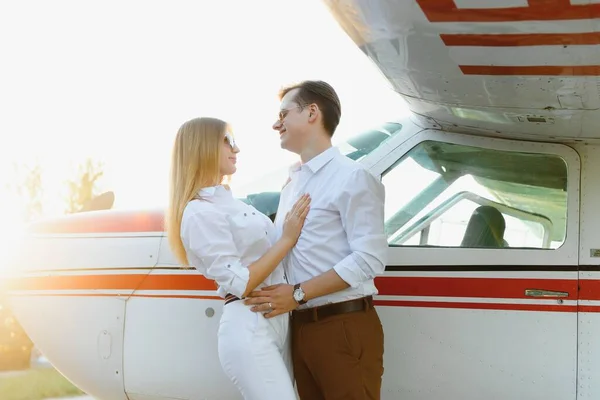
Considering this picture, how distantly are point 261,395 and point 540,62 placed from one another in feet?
5.68

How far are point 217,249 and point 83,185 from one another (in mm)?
13625

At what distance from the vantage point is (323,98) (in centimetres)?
380

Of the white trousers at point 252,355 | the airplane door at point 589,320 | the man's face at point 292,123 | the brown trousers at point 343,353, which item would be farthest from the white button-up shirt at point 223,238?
the airplane door at point 589,320

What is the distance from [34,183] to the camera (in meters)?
16.4

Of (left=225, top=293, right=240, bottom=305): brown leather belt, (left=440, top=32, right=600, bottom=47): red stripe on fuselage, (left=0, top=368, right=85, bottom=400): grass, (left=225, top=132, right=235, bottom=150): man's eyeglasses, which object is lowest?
(left=0, top=368, right=85, bottom=400): grass

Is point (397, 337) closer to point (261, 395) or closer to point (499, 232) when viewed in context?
point (499, 232)

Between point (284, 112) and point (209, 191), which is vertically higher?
point (284, 112)

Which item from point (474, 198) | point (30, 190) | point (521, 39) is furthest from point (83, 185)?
point (521, 39)

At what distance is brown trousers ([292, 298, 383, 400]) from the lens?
11.6ft

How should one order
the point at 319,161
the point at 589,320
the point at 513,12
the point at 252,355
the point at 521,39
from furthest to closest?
the point at 589,320, the point at 319,161, the point at 252,355, the point at 521,39, the point at 513,12

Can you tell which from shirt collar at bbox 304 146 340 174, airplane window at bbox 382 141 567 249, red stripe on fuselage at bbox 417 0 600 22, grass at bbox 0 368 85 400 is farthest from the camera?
grass at bbox 0 368 85 400

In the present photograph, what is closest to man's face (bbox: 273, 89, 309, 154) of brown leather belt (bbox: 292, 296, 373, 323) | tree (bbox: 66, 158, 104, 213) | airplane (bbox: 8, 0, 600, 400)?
airplane (bbox: 8, 0, 600, 400)

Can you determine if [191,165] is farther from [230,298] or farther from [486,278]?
[486,278]

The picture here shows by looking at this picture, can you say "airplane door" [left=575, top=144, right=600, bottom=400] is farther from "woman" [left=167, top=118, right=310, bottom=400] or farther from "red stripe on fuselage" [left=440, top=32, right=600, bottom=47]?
"woman" [left=167, top=118, right=310, bottom=400]
